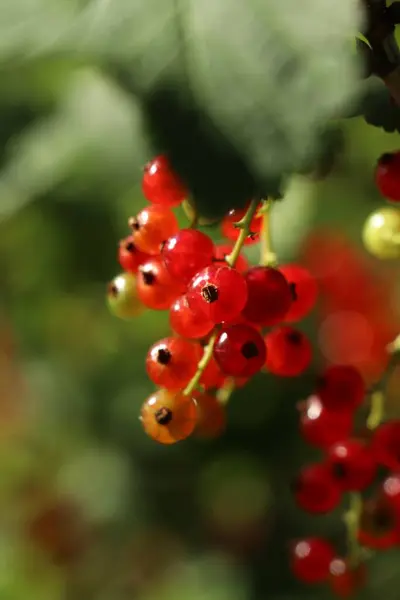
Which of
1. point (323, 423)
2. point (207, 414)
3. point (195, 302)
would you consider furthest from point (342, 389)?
point (195, 302)

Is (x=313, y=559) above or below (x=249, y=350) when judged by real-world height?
below

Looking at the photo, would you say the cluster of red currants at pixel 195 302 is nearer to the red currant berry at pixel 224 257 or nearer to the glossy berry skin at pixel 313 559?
the red currant berry at pixel 224 257

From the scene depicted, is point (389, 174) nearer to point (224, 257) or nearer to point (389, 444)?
point (224, 257)

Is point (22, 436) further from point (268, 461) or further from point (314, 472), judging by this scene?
point (314, 472)

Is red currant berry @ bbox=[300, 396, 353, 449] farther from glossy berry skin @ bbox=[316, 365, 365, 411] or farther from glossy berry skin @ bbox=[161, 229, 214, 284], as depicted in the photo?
glossy berry skin @ bbox=[161, 229, 214, 284]

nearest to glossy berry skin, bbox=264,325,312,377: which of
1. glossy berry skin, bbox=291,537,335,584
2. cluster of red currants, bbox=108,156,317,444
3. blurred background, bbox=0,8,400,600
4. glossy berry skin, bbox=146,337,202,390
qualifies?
cluster of red currants, bbox=108,156,317,444

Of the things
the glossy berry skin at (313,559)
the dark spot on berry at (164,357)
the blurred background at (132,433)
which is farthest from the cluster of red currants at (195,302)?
the blurred background at (132,433)
